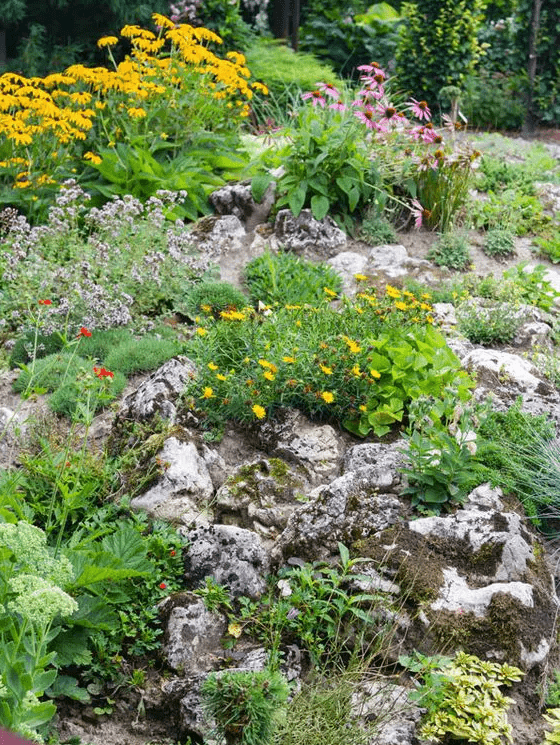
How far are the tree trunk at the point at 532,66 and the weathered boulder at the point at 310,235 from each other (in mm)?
6942

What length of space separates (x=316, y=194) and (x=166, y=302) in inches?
71.4

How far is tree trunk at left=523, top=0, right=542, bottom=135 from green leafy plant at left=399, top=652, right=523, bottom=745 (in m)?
11.1

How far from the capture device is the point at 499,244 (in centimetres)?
756

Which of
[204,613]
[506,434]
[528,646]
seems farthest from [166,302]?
[528,646]

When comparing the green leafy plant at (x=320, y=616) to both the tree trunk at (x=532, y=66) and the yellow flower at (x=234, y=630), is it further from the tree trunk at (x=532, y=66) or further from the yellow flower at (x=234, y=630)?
the tree trunk at (x=532, y=66)

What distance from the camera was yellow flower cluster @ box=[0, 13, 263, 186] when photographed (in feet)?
24.5

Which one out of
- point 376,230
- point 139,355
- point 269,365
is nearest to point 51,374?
point 139,355

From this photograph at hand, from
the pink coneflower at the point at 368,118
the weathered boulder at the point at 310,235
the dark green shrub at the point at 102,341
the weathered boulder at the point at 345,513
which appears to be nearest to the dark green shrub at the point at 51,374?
the dark green shrub at the point at 102,341

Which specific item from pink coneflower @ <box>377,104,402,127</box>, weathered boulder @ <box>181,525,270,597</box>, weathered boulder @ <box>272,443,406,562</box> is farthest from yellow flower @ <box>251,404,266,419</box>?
pink coneflower @ <box>377,104,402,127</box>

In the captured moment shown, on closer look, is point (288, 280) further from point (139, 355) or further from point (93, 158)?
point (93, 158)

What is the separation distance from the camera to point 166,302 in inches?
261

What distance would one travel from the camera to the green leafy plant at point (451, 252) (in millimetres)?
7258

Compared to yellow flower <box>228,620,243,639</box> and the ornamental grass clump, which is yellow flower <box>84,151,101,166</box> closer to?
the ornamental grass clump

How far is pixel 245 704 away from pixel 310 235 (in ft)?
16.3
